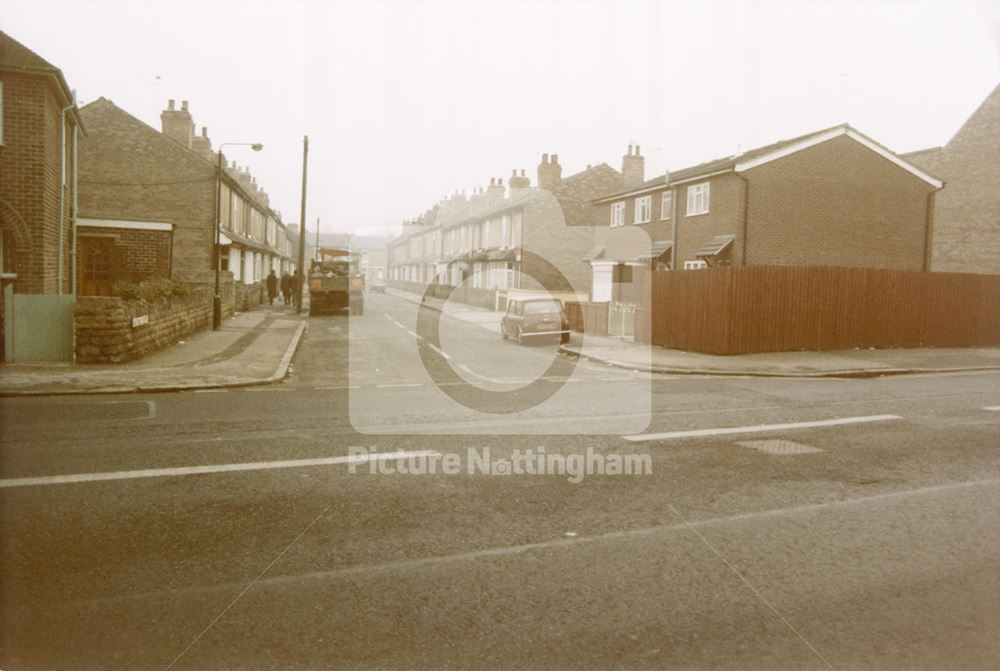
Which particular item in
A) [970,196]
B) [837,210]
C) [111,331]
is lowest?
[111,331]

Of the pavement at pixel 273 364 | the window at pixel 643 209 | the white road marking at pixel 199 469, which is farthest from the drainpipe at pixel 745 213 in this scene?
the white road marking at pixel 199 469

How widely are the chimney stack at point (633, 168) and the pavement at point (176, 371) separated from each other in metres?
27.7

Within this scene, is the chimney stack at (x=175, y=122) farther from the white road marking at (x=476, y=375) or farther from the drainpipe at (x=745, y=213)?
the white road marking at (x=476, y=375)

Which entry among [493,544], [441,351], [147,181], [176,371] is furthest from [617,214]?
[493,544]

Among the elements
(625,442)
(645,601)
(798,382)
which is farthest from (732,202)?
(645,601)

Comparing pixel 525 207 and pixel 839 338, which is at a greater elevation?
pixel 525 207

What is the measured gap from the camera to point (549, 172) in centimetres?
4678

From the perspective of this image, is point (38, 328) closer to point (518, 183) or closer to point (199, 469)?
point (199, 469)

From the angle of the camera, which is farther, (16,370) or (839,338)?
(839,338)

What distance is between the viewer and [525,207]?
44344 millimetres

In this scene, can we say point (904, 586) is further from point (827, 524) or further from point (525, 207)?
point (525, 207)

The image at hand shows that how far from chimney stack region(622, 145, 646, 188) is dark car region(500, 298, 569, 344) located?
21714mm

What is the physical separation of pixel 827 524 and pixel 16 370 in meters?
14.1

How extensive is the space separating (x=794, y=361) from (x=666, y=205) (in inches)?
656
